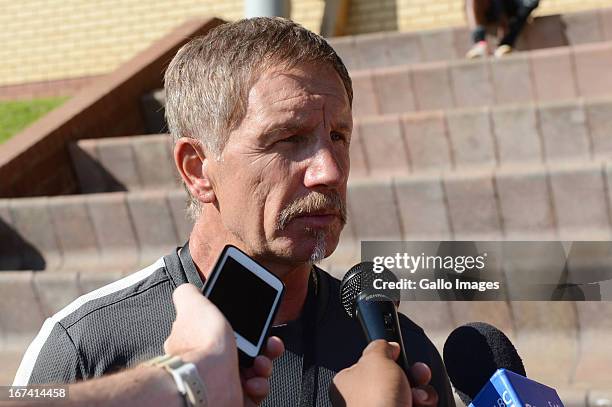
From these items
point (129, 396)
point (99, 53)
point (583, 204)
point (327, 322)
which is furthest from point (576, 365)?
point (99, 53)

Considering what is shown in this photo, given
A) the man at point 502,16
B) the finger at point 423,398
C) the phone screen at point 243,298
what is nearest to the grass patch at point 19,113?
the man at point 502,16

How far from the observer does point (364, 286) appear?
1733 millimetres

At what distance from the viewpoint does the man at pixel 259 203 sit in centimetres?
203

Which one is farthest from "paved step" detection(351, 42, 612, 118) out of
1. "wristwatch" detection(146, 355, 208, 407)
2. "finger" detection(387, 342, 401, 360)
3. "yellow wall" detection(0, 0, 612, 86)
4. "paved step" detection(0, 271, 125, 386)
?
"wristwatch" detection(146, 355, 208, 407)

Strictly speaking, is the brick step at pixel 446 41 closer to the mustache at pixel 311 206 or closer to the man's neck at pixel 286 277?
the man's neck at pixel 286 277

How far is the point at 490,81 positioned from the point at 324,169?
4698mm

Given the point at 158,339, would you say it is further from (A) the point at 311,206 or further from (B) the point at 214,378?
(B) the point at 214,378

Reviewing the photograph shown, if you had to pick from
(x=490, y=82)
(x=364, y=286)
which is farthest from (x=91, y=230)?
(x=364, y=286)

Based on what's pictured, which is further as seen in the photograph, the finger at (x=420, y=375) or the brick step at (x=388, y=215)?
the brick step at (x=388, y=215)

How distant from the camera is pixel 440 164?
19.0ft

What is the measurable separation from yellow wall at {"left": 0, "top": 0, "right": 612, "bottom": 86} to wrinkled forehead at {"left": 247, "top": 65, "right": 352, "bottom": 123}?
7.80 metres

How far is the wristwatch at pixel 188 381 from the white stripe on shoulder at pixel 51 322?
0.85 meters

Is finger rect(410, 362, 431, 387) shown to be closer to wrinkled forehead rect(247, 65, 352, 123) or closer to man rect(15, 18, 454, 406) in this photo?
man rect(15, 18, 454, 406)

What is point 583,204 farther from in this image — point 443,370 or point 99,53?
point 99,53
